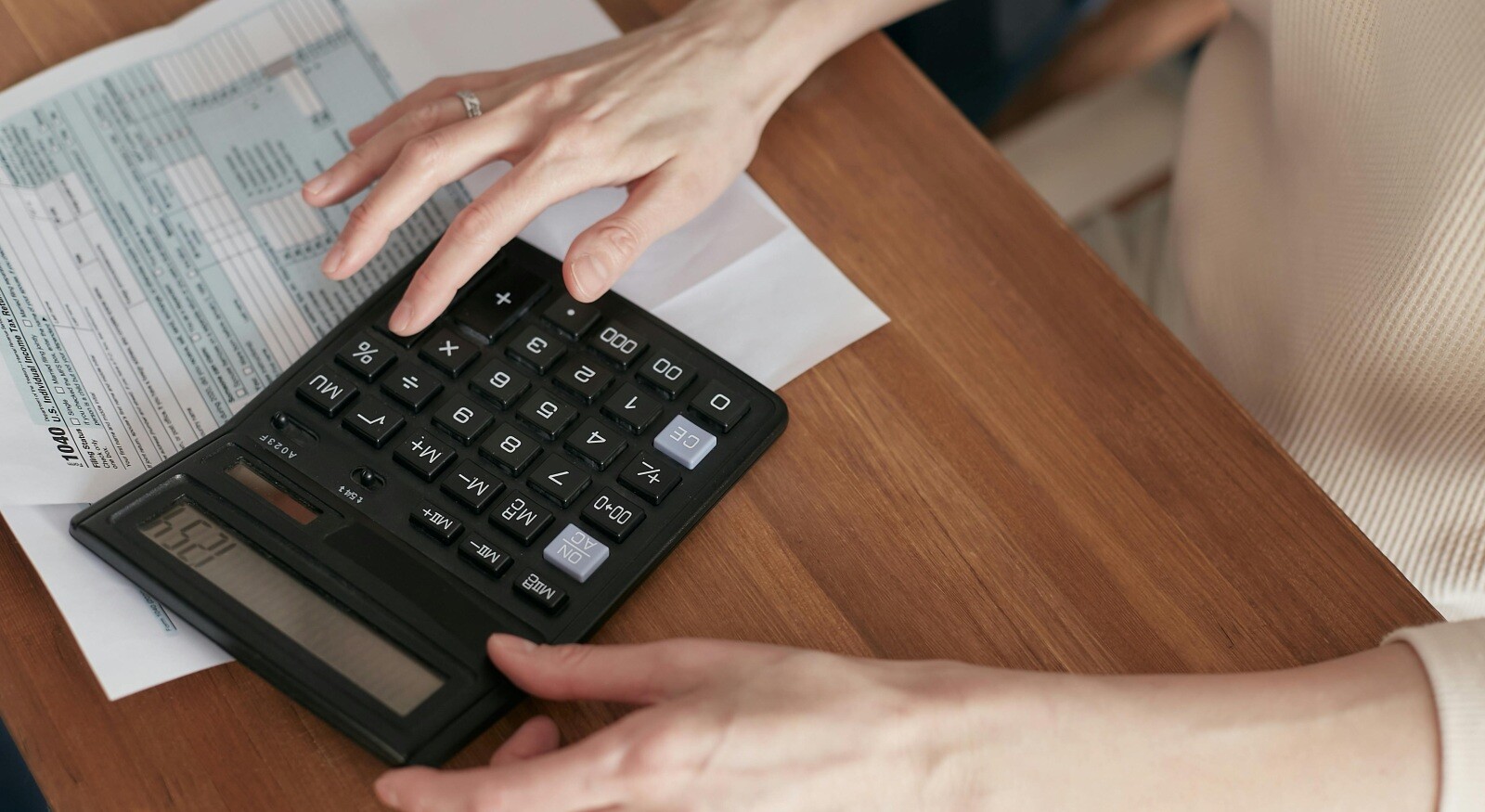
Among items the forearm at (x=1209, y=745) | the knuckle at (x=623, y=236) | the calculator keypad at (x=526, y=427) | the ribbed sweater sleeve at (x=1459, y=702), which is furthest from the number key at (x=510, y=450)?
the ribbed sweater sleeve at (x=1459, y=702)

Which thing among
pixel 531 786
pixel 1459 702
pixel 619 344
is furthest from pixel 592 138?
pixel 1459 702

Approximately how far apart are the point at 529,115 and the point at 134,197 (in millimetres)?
218

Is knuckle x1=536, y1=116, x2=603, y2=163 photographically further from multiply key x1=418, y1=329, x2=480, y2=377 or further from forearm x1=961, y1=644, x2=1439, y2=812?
forearm x1=961, y1=644, x2=1439, y2=812

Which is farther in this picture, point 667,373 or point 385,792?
point 667,373

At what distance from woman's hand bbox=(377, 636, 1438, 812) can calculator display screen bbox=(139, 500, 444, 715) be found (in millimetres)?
38

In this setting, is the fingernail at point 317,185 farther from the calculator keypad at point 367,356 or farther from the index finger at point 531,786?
the index finger at point 531,786

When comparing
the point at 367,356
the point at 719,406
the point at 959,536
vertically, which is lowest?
the point at 959,536

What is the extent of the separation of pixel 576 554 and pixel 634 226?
19 centimetres

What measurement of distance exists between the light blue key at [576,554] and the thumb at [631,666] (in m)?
0.04

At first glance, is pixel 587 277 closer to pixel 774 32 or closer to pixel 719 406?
pixel 719 406

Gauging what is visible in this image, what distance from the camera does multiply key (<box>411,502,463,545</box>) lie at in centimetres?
47

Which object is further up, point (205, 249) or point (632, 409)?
point (205, 249)

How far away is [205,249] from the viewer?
0.59 meters

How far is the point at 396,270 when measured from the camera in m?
0.60
